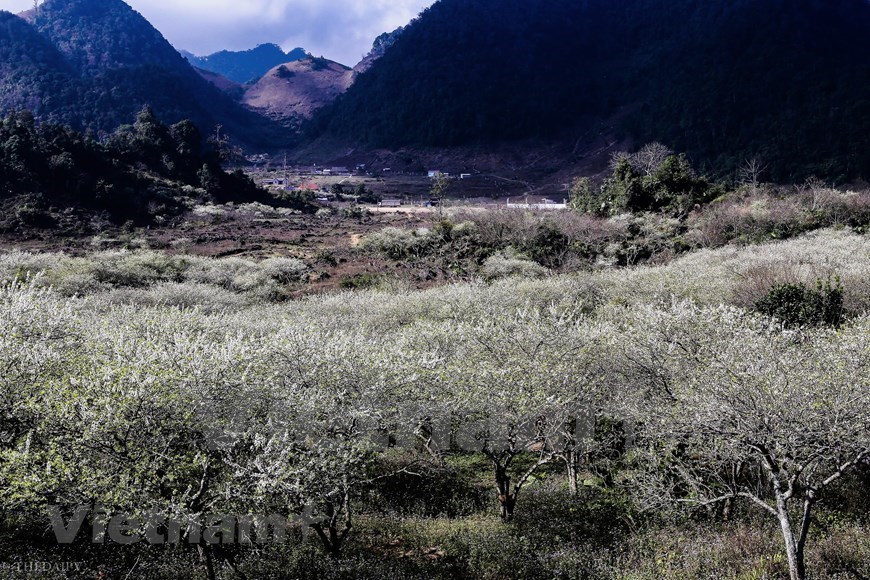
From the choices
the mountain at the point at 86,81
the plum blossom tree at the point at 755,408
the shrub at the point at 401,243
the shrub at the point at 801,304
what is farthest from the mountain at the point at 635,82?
the plum blossom tree at the point at 755,408

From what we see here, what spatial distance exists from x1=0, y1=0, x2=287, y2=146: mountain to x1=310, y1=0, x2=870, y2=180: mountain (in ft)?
133

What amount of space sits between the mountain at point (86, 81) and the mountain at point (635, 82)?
1599 inches

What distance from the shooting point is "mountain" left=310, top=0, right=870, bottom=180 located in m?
99.4

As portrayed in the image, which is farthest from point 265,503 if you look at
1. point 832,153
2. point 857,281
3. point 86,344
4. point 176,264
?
point 832,153

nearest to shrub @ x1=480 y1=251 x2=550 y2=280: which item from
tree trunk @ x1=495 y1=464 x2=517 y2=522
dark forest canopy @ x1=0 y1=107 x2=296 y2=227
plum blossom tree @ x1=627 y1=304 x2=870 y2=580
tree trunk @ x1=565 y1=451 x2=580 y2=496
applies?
tree trunk @ x1=565 y1=451 x2=580 y2=496

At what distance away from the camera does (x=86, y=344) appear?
12.2 m

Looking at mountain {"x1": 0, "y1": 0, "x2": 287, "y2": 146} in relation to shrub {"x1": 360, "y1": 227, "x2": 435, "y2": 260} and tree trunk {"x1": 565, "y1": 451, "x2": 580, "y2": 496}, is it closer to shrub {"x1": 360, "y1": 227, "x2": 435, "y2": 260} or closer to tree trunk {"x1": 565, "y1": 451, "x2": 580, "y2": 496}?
shrub {"x1": 360, "y1": 227, "x2": 435, "y2": 260}

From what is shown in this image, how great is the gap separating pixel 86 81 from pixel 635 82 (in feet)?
513

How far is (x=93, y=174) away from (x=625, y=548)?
83.1 meters

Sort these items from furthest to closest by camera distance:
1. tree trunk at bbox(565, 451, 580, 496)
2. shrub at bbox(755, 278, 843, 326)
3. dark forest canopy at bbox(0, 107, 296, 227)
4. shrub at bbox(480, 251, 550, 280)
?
dark forest canopy at bbox(0, 107, 296, 227), shrub at bbox(480, 251, 550, 280), shrub at bbox(755, 278, 843, 326), tree trunk at bbox(565, 451, 580, 496)

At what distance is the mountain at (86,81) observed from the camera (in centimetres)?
14062

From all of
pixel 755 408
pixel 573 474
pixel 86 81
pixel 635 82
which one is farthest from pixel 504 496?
pixel 86 81

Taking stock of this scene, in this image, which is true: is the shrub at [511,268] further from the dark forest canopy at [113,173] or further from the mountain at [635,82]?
the mountain at [635,82]

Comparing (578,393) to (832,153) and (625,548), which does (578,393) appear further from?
(832,153)
